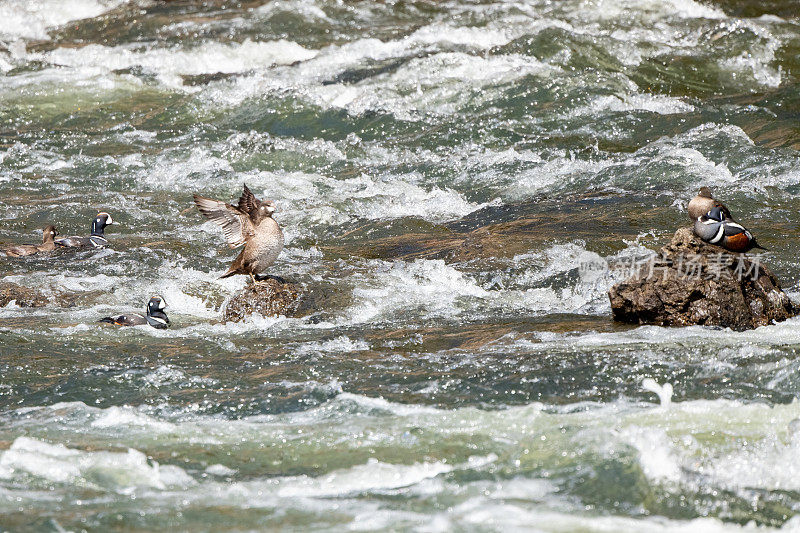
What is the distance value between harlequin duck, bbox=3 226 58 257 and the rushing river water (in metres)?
0.14

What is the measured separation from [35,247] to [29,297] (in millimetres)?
1331

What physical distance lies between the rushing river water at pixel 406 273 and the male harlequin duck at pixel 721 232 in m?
0.59

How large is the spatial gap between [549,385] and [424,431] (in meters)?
0.90

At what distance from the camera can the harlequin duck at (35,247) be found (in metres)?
8.67

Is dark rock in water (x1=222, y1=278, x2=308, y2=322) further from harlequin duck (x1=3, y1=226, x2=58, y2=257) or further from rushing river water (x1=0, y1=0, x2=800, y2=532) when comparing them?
harlequin duck (x1=3, y1=226, x2=58, y2=257)

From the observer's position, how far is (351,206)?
1022 cm

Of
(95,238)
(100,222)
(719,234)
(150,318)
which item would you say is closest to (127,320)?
(150,318)

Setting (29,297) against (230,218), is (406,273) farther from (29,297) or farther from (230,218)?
(29,297)

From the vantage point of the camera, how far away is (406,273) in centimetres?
791

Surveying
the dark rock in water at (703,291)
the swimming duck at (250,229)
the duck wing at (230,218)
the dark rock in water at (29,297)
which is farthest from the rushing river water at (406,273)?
the duck wing at (230,218)

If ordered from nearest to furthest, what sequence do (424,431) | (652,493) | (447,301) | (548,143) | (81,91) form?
1. (652,493)
2. (424,431)
3. (447,301)
4. (548,143)
5. (81,91)

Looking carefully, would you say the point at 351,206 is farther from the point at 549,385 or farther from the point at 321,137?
the point at 549,385

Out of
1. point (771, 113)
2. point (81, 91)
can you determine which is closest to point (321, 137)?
point (81, 91)

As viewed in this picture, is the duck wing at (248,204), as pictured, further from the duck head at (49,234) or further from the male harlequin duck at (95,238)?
the duck head at (49,234)
